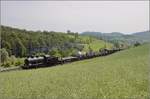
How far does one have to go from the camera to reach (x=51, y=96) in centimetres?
1898

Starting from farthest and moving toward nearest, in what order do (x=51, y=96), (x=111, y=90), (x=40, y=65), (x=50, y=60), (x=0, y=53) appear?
(x=0, y=53) → (x=50, y=60) → (x=40, y=65) → (x=111, y=90) → (x=51, y=96)

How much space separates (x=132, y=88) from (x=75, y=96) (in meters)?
5.03

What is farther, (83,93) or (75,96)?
(83,93)

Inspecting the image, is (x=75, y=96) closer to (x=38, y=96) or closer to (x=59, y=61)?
(x=38, y=96)

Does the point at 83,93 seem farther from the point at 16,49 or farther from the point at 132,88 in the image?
the point at 16,49

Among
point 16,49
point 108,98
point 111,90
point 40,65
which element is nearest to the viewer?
point 108,98

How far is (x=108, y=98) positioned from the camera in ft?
58.3

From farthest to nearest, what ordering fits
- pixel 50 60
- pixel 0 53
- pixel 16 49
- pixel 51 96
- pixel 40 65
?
pixel 16 49 < pixel 0 53 < pixel 50 60 < pixel 40 65 < pixel 51 96

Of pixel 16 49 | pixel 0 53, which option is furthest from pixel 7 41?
pixel 0 53

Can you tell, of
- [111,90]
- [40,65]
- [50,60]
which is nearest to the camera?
[111,90]

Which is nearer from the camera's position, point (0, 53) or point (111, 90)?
point (111, 90)

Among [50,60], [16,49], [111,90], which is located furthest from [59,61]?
[16,49]

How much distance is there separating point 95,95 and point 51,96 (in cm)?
264

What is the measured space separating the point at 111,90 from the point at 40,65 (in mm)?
59110
